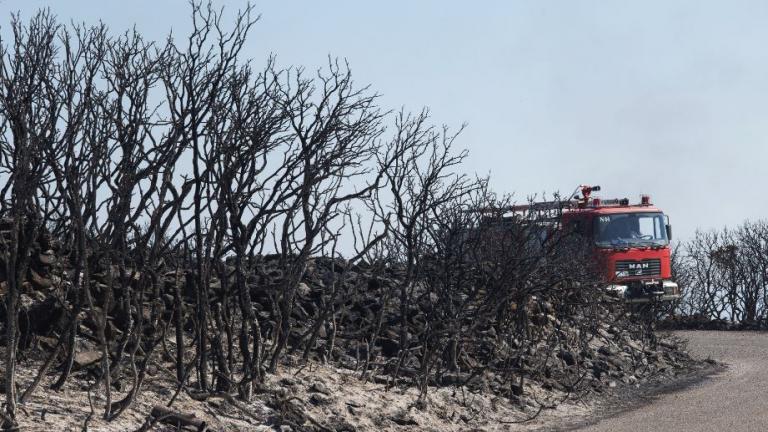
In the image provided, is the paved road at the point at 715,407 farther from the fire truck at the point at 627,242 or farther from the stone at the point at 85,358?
the stone at the point at 85,358

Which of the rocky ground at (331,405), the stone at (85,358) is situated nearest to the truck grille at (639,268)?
the rocky ground at (331,405)

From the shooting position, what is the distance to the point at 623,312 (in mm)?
25094

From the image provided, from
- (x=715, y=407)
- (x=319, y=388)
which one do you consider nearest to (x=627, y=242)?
(x=715, y=407)

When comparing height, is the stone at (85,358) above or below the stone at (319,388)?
above

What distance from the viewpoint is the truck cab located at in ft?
90.6

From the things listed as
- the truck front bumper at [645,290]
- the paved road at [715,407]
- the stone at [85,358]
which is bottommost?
the paved road at [715,407]

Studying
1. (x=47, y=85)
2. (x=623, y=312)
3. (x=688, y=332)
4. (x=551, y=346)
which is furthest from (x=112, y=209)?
(x=688, y=332)

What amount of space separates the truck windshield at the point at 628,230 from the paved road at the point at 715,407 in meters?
4.50

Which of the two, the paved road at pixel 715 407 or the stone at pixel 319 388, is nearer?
the paved road at pixel 715 407

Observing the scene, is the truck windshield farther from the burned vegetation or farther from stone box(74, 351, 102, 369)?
stone box(74, 351, 102, 369)

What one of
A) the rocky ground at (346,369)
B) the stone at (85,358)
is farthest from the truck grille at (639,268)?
the stone at (85,358)

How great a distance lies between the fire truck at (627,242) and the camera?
27.6 metres

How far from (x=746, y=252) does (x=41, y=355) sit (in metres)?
31.1

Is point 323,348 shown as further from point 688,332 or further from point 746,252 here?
point 746,252
